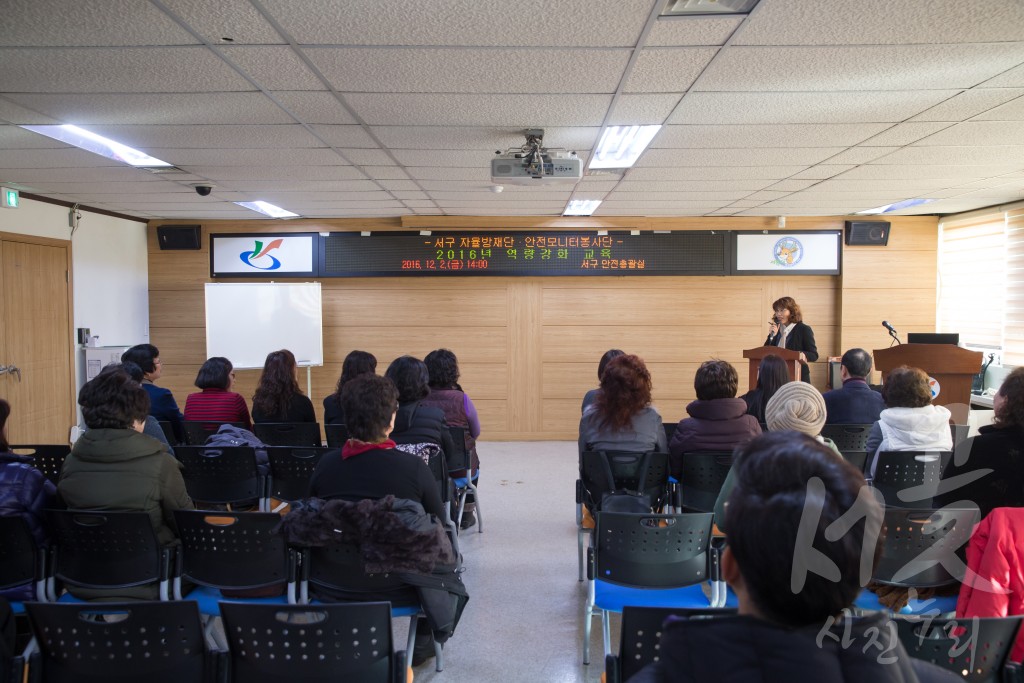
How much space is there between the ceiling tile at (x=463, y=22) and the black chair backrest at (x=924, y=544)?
2082mm

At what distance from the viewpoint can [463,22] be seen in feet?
7.79

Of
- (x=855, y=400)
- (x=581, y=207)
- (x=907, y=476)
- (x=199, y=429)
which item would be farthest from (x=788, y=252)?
(x=199, y=429)

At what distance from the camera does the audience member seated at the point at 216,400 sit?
14.4ft

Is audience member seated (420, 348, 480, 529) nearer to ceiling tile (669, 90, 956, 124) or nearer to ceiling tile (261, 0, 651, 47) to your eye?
ceiling tile (669, 90, 956, 124)

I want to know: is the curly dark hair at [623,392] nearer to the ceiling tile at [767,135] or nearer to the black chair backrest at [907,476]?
the black chair backrest at [907,476]

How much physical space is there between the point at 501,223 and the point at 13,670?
21.6ft

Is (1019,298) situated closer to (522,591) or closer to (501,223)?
(501,223)

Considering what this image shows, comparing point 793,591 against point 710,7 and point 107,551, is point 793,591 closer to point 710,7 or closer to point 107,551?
point 710,7

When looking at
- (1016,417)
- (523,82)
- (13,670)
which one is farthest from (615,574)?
(523,82)

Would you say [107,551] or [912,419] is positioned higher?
[912,419]

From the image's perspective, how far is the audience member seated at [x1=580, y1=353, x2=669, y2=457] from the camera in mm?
3602

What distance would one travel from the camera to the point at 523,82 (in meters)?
3.04

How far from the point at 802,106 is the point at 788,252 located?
484 cm

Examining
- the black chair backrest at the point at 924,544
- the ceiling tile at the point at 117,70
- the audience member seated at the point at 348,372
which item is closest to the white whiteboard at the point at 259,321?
the audience member seated at the point at 348,372
